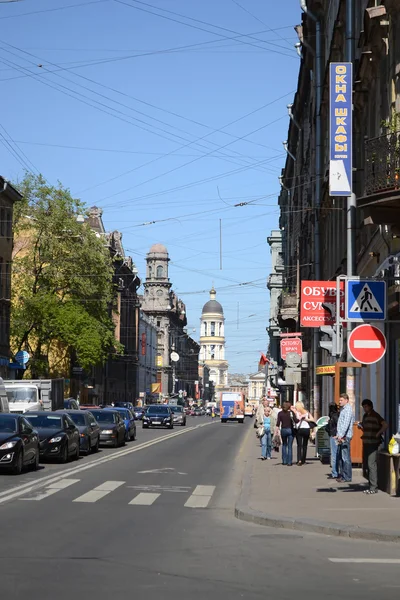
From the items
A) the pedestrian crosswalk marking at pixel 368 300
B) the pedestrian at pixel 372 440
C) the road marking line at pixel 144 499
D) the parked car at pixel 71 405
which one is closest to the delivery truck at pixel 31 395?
the parked car at pixel 71 405

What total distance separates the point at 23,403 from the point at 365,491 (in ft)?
96.9

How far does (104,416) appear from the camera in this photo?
136ft

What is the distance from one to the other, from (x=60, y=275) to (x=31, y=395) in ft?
74.2

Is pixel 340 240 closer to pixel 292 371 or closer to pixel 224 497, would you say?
pixel 292 371

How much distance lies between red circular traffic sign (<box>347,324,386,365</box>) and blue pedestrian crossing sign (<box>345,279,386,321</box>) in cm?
90

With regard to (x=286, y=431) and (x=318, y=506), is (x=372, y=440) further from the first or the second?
(x=286, y=431)

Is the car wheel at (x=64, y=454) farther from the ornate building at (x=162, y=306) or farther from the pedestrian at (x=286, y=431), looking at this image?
the ornate building at (x=162, y=306)

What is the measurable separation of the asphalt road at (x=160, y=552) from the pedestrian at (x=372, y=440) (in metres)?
2.51

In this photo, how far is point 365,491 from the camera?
19.7 metres

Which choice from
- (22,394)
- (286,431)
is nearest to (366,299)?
(286,431)

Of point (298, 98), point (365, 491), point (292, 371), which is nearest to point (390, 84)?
point (365, 491)

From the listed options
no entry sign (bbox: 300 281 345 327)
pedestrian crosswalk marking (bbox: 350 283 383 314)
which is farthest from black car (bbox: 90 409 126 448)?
pedestrian crosswalk marking (bbox: 350 283 383 314)

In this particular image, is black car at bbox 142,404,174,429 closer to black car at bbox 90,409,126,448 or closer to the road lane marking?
black car at bbox 90,409,126,448

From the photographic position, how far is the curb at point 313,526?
1373cm
